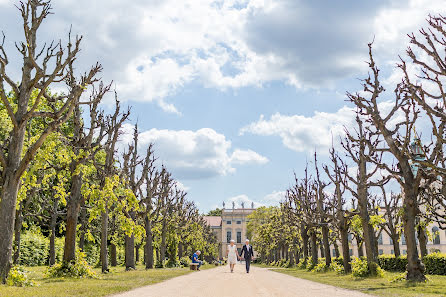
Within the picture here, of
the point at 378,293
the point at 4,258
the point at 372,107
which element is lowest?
the point at 378,293

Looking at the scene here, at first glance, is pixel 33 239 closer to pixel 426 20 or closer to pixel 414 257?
pixel 414 257

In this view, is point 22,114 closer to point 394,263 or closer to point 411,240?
point 411,240

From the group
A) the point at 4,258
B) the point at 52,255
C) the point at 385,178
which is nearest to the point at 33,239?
the point at 52,255

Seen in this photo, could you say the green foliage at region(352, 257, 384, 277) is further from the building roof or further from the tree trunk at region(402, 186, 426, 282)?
the building roof

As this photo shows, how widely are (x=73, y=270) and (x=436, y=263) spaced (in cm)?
2126

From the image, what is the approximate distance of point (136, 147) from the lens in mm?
33812

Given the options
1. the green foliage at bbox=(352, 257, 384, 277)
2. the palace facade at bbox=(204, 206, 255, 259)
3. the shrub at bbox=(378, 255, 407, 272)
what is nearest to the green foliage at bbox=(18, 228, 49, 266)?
the green foliage at bbox=(352, 257, 384, 277)

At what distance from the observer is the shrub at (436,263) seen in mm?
24891

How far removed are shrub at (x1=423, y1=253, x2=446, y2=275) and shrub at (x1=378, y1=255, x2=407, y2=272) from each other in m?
2.06

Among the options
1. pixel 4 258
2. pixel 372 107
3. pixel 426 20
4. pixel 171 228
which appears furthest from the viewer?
pixel 171 228

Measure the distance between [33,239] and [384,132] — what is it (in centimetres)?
3178

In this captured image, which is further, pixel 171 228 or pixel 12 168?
pixel 171 228

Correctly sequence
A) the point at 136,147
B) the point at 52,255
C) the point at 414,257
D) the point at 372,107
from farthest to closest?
the point at 136,147 → the point at 52,255 → the point at 372,107 → the point at 414,257

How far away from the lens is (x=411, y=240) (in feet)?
54.0
